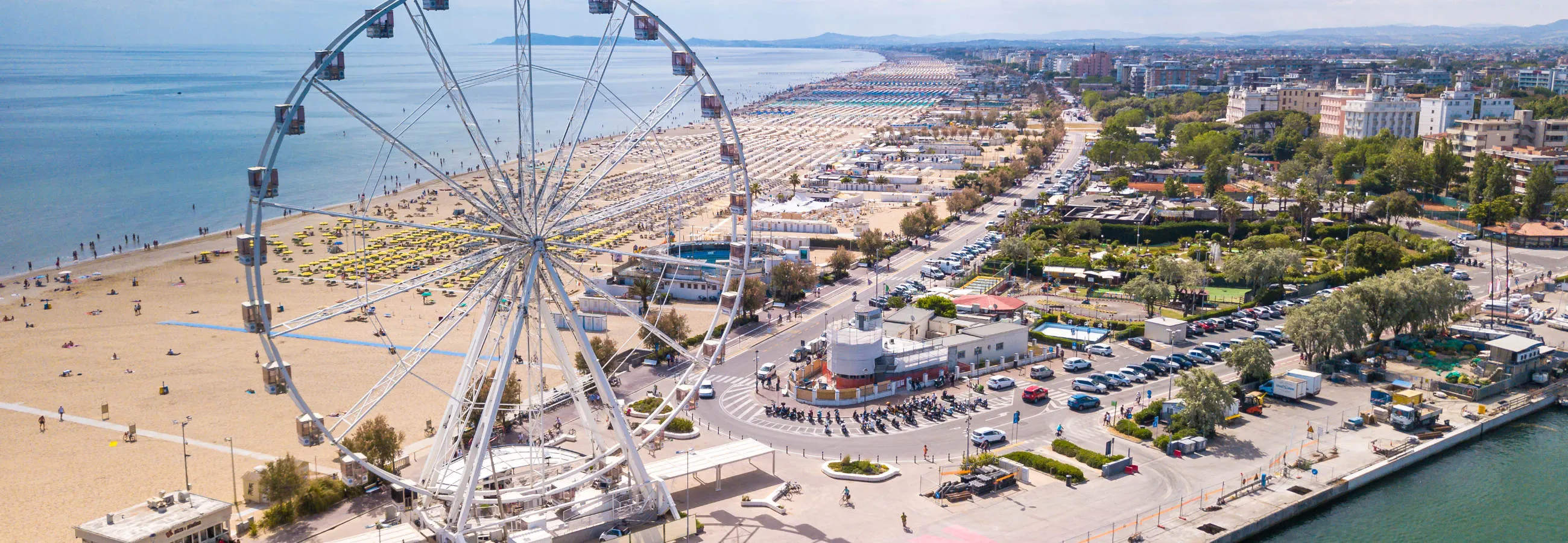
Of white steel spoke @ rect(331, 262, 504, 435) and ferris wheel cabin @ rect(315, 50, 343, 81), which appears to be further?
white steel spoke @ rect(331, 262, 504, 435)

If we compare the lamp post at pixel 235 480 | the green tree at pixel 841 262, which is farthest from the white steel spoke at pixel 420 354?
the green tree at pixel 841 262

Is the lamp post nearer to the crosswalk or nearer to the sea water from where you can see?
the sea water

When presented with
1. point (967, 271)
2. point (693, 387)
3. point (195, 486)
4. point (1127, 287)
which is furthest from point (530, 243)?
point (967, 271)

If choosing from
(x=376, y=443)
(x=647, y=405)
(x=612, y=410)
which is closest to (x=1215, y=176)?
(x=647, y=405)

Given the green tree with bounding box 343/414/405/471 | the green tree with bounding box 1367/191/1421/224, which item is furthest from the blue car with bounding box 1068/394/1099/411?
the green tree with bounding box 1367/191/1421/224

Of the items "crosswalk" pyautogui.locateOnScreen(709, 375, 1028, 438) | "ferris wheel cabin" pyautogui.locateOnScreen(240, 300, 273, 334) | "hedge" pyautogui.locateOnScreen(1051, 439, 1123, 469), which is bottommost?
"crosswalk" pyautogui.locateOnScreen(709, 375, 1028, 438)

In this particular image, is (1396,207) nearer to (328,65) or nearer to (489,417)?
(489,417)

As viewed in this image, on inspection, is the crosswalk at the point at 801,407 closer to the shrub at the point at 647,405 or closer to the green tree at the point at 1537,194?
the shrub at the point at 647,405
